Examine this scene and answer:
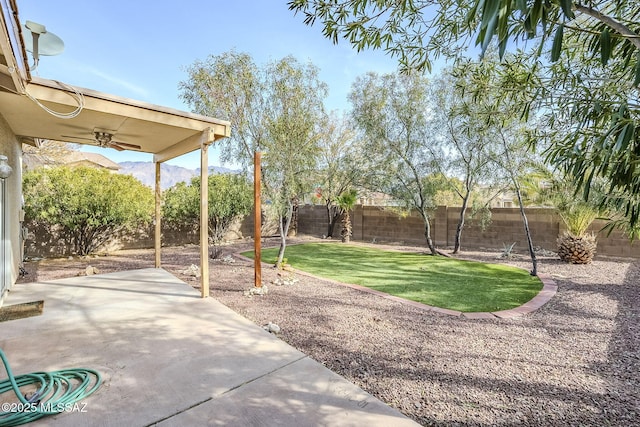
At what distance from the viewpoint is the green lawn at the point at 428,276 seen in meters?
5.30

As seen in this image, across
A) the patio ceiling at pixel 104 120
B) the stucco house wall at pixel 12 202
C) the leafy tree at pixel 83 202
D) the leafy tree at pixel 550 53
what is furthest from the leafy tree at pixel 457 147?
the stucco house wall at pixel 12 202

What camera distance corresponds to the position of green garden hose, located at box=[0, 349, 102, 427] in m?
2.29

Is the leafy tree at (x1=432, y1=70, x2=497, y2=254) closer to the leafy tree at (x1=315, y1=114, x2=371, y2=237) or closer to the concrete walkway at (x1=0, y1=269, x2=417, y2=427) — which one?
the leafy tree at (x1=315, y1=114, x2=371, y2=237)

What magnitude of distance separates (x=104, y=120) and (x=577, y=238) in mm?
11137

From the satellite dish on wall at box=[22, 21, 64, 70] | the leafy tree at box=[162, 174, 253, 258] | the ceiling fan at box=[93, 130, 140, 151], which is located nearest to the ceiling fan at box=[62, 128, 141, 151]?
the ceiling fan at box=[93, 130, 140, 151]

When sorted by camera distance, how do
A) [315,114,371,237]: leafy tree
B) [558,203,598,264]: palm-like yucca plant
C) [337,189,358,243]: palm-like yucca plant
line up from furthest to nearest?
[337,189,358,243]: palm-like yucca plant
[315,114,371,237]: leafy tree
[558,203,598,264]: palm-like yucca plant

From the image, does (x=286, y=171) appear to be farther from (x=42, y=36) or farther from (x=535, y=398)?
(x=535, y=398)

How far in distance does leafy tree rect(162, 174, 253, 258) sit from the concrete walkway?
5.54m

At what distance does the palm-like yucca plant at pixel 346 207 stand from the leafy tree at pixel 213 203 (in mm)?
4084

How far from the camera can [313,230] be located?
16172 mm

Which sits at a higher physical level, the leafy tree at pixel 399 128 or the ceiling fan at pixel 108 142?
the leafy tree at pixel 399 128

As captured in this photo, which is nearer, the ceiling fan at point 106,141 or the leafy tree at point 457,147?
the ceiling fan at point 106,141

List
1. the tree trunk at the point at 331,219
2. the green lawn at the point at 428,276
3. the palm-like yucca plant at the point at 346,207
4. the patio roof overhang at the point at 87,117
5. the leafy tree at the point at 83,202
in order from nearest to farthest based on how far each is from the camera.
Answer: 1. the patio roof overhang at the point at 87,117
2. the green lawn at the point at 428,276
3. the leafy tree at the point at 83,202
4. the palm-like yucca plant at the point at 346,207
5. the tree trunk at the point at 331,219

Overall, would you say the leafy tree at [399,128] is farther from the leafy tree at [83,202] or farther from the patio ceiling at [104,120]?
the leafy tree at [83,202]
